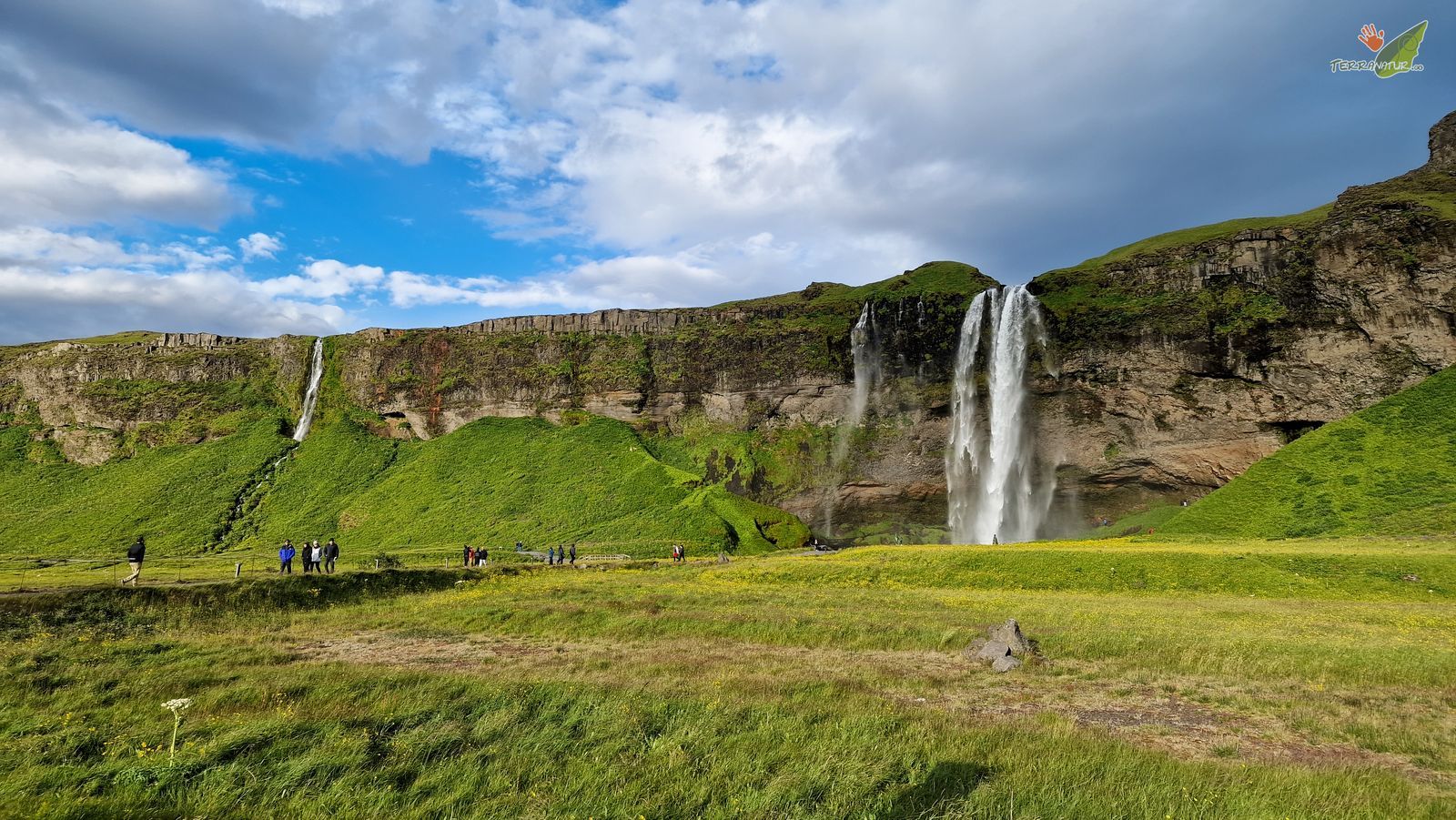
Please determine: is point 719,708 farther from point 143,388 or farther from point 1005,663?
point 143,388

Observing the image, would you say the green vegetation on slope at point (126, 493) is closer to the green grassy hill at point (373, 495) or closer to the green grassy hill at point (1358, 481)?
the green grassy hill at point (373, 495)

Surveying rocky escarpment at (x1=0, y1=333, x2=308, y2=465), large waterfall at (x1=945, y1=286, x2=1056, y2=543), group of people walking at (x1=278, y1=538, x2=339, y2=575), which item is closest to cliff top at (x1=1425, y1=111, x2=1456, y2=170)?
large waterfall at (x1=945, y1=286, x2=1056, y2=543)

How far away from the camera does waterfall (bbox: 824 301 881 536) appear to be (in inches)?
2926

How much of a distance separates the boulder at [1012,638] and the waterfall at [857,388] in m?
55.4

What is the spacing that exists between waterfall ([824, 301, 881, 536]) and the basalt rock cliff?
27.2 inches

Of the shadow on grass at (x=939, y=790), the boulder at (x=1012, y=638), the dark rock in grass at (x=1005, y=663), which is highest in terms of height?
the shadow on grass at (x=939, y=790)

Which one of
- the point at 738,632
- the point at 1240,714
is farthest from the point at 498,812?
the point at 738,632

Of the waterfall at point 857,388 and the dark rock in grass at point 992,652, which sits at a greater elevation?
the waterfall at point 857,388

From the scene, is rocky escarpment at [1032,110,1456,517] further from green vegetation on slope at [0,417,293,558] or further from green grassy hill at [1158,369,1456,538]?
green vegetation on slope at [0,417,293,558]

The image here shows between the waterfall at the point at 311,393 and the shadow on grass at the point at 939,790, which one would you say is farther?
the waterfall at the point at 311,393

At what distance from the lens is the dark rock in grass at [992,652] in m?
17.3

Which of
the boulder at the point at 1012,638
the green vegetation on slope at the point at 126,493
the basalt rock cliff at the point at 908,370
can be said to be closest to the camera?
the boulder at the point at 1012,638

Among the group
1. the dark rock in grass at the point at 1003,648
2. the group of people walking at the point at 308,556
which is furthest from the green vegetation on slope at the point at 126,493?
the dark rock in grass at the point at 1003,648

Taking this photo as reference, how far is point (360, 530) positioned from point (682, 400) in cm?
3840
